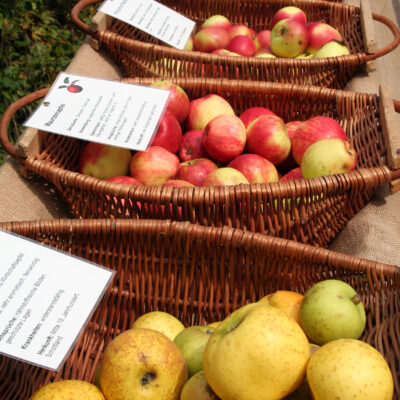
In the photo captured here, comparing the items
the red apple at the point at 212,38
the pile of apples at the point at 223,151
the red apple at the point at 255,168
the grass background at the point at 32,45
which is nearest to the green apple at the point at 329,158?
the pile of apples at the point at 223,151

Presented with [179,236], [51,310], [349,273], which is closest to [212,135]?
[179,236]

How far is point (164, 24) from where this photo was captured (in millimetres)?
1913

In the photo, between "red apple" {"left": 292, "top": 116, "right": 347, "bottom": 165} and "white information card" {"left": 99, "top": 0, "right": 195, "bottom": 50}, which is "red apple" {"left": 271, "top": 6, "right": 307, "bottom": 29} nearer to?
"white information card" {"left": 99, "top": 0, "right": 195, "bottom": 50}

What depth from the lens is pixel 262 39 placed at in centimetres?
221

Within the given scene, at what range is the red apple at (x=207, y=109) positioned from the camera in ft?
5.18

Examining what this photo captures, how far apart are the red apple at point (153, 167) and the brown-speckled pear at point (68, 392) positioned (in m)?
0.68

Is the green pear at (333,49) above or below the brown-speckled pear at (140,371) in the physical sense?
below

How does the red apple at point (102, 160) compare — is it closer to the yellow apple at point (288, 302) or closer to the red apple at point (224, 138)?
the red apple at point (224, 138)

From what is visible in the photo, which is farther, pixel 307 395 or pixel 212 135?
pixel 212 135

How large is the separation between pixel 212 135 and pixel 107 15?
87 cm

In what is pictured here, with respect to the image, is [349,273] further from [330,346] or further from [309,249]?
[330,346]

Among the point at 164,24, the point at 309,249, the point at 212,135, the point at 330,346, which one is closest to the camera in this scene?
the point at 330,346

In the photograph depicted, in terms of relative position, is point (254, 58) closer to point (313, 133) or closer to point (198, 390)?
point (313, 133)

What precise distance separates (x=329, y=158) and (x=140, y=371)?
741 millimetres
